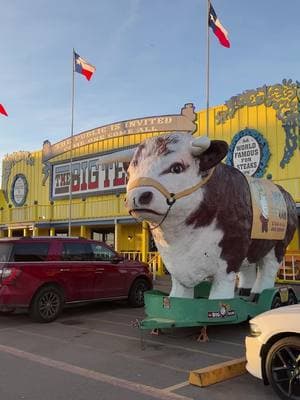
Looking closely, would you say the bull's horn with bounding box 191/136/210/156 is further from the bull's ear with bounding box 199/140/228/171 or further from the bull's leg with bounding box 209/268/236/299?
the bull's leg with bounding box 209/268/236/299

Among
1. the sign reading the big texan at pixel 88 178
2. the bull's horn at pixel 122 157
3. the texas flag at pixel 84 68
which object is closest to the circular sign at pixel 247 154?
the sign reading the big texan at pixel 88 178

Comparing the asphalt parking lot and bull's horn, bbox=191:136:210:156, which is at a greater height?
bull's horn, bbox=191:136:210:156

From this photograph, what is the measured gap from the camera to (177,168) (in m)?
7.45

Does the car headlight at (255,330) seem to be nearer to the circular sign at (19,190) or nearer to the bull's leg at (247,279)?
the bull's leg at (247,279)

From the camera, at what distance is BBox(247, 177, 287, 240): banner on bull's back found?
28.9 feet

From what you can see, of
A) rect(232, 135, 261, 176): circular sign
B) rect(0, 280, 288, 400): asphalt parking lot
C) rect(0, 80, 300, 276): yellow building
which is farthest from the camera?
rect(232, 135, 261, 176): circular sign

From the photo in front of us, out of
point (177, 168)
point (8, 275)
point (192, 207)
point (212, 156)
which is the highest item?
point (212, 156)

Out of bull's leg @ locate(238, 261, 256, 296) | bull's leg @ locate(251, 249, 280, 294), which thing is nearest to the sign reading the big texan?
bull's leg @ locate(238, 261, 256, 296)

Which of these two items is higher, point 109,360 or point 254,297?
point 254,297

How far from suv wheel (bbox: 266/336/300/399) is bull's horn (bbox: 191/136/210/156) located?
322cm

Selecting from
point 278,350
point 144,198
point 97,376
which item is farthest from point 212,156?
point 97,376

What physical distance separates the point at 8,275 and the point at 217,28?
33.2ft

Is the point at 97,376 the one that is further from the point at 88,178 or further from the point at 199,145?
the point at 88,178

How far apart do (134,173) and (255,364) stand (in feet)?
10.8
